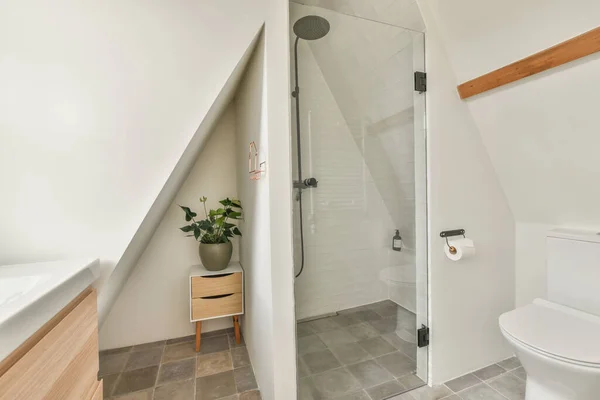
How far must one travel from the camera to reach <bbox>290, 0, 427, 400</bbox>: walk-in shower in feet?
5.03

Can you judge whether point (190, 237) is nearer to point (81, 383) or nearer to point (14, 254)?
point (14, 254)

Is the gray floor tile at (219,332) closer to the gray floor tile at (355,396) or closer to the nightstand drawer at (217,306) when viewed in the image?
the nightstand drawer at (217,306)

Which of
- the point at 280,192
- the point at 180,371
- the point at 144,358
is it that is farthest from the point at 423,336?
the point at 144,358

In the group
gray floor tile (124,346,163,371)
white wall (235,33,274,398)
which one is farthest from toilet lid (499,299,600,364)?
gray floor tile (124,346,163,371)

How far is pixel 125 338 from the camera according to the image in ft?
7.04

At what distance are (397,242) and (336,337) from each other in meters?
0.72

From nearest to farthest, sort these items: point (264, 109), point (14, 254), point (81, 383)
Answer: point (81, 383), point (14, 254), point (264, 109)

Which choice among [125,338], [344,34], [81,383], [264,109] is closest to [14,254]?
[81,383]

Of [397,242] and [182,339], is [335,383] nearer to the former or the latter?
[397,242]

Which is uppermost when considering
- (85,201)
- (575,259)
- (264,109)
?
(264,109)

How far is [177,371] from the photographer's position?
185 cm

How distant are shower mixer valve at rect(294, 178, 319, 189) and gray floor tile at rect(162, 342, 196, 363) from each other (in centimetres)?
155

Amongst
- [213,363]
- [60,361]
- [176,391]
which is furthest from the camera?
[213,363]

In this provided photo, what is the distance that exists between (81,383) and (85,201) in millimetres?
665
